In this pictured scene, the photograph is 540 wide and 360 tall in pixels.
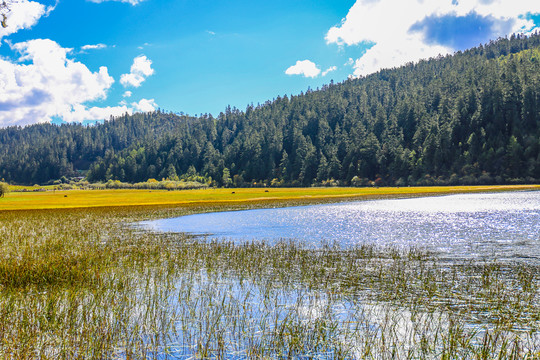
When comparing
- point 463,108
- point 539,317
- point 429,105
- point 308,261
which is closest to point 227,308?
point 308,261

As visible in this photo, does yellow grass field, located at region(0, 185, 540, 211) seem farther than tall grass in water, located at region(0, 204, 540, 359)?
Yes

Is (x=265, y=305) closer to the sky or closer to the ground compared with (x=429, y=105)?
closer to the ground

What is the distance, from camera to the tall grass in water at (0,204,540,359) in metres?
8.71

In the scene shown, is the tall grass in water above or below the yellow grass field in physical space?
above

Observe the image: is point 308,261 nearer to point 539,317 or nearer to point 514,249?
point 539,317

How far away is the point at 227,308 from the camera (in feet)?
38.5

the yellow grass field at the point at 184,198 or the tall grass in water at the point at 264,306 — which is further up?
the tall grass in water at the point at 264,306

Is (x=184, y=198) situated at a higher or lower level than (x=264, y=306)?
lower

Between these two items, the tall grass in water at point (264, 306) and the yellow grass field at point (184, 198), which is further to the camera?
the yellow grass field at point (184, 198)

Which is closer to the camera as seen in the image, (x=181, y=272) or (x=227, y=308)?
(x=227, y=308)

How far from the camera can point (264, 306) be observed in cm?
1200

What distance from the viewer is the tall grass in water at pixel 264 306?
8.71m

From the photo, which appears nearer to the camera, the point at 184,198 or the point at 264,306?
the point at 264,306

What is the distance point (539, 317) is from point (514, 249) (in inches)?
489
